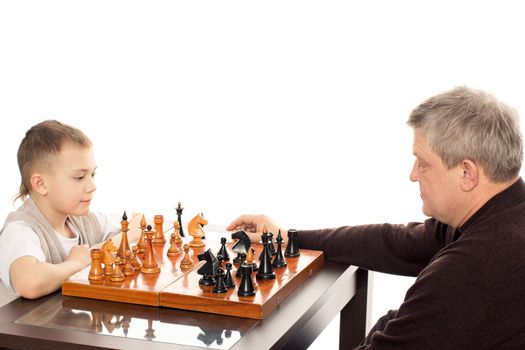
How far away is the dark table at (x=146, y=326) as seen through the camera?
79.8 inches

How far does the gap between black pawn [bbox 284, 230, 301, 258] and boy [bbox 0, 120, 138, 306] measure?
1.82 feet

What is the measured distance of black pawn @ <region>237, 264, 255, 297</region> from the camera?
225 centimetres

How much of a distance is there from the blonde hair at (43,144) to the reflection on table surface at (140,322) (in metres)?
0.68

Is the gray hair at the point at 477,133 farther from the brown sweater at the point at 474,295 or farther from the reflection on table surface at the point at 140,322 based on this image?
the reflection on table surface at the point at 140,322

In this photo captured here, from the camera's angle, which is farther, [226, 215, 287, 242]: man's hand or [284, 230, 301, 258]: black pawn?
[226, 215, 287, 242]: man's hand

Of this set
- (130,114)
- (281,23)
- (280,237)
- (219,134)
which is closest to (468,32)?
(281,23)

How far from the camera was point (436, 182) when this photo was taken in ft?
7.45

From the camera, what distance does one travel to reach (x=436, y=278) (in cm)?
208

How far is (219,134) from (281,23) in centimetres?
77

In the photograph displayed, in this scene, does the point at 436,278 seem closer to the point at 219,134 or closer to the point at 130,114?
the point at 219,134

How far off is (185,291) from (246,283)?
0.16 meters

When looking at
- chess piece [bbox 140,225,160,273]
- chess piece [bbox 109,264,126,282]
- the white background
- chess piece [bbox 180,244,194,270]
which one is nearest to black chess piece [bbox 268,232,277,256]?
chess piece [bbox 180,244,194,270]

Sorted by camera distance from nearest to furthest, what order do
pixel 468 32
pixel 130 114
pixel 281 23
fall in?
pixel 468 32 < pixel 281 23 < pixel 130 114

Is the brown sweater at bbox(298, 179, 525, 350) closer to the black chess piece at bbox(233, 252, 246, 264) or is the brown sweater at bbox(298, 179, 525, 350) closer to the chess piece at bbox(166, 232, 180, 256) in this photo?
the black chess piece at bbox(233, 252, 246, 264)
